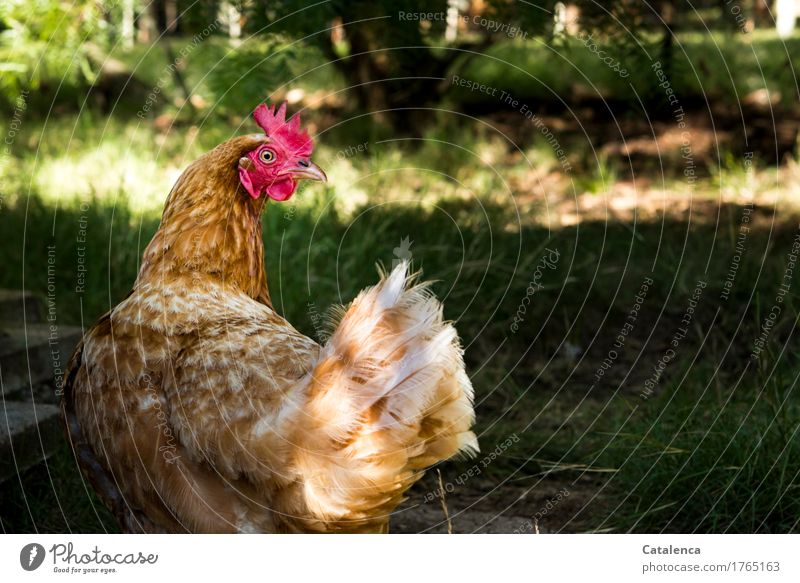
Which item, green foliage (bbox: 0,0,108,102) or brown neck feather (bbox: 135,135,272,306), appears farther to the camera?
green foliage (bbox: 0,0,108,102)

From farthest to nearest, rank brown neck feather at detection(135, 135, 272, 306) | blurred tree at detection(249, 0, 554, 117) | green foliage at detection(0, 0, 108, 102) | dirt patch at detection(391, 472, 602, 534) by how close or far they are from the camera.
Answer: green foliage at detection(0, 0, 108, 102), blurred tree at detection(249, 0, 554, 117), dirt patch at detection(391, 472, 602, 534), brown neck feather at detection(135, 135, 272, 306)

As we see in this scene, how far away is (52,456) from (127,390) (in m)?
1.05

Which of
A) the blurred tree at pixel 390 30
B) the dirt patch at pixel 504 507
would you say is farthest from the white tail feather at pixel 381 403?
the blurred tree at pixel 390 30

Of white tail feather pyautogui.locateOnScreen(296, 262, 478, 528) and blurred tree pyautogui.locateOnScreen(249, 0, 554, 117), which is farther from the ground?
blurred tree pyautogui.locateOnScreen(249, 0, 554, 117)

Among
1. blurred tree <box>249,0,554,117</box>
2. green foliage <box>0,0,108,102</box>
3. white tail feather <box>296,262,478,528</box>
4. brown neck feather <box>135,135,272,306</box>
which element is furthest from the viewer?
green foliage <box>0,0,108,102</box>

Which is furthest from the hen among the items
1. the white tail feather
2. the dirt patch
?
the dirt patch

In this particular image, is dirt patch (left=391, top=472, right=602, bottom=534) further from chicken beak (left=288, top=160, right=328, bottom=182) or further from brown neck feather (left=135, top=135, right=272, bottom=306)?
chicken beak (left=288, top=160, right=328, bottom=182)

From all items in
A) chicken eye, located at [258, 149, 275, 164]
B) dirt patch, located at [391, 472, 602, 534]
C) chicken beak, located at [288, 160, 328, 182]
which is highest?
chicken eye, located at [258, 149, 275, 164]

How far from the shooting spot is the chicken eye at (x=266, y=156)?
97.7 inches

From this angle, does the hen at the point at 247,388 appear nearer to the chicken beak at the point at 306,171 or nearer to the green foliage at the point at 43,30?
the chicken beak at the point at 306,171

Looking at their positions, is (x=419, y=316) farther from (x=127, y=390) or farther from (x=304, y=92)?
(x=304, y=92)

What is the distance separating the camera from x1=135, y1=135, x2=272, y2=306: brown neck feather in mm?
2465

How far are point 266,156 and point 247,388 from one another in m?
0.64
